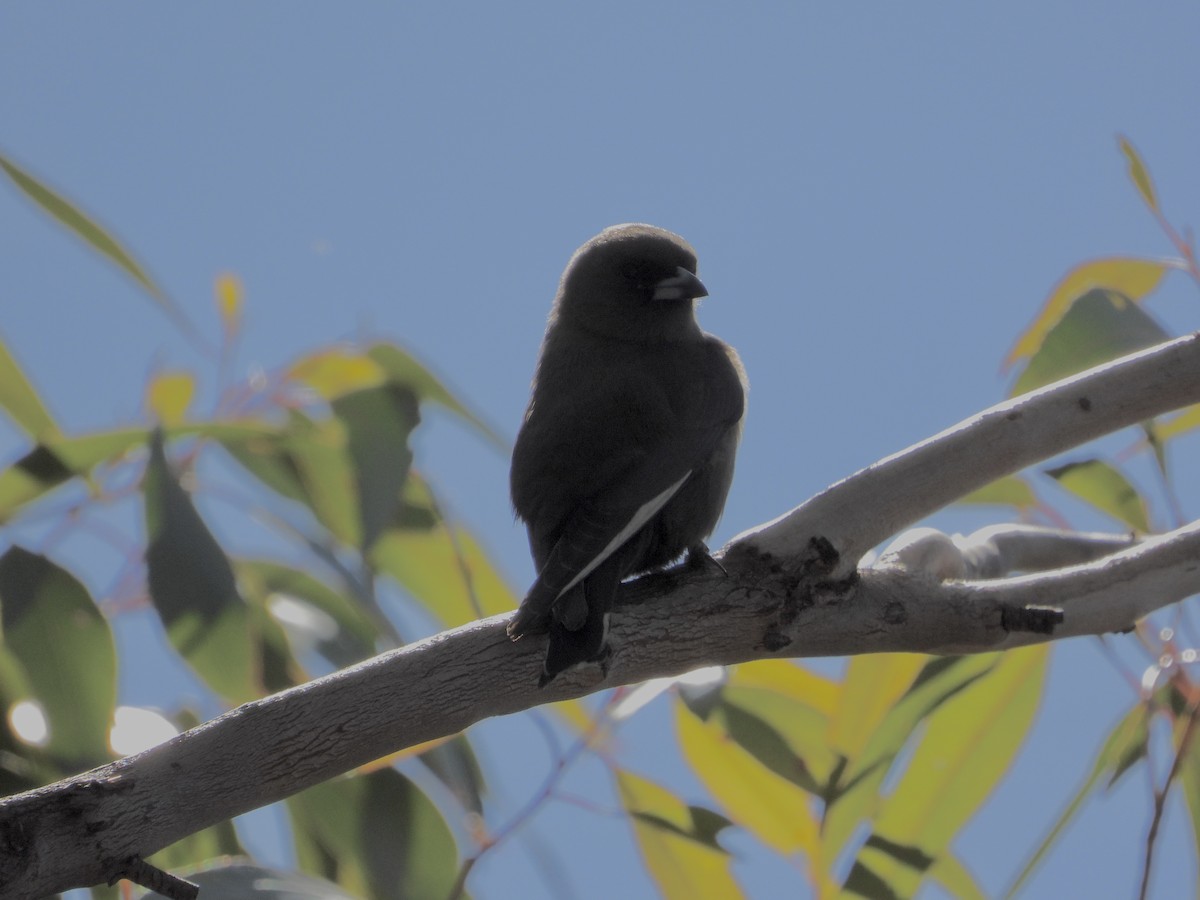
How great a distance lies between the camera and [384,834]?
7.79 ft

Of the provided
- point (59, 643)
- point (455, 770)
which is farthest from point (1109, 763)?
point (59, 643)

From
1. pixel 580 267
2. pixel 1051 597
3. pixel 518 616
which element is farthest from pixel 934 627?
pixel 580 267

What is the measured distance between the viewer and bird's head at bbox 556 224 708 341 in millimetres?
2799

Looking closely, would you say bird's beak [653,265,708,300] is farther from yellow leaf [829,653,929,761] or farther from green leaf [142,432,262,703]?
green leaf [142,432,262,703]

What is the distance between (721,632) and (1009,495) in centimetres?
112

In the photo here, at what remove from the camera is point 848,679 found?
2.46m

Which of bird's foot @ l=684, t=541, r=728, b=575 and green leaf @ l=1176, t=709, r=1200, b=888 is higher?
bird's foot @ l=684, t=541, r=728, b=575

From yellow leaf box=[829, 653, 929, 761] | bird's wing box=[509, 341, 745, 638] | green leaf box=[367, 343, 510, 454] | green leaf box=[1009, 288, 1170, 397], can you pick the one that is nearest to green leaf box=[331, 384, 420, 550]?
green leaf box=[367, 343, 510, 454]

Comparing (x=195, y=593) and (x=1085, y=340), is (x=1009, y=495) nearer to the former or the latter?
(x=1085, y=340)

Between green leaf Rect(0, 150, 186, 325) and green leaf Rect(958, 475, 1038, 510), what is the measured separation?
1727 mm

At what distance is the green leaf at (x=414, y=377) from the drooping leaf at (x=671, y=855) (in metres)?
0.82

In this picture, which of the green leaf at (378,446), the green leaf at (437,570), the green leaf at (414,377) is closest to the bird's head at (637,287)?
the green leaf at (414,377)

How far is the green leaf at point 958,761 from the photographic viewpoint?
2.38 meters

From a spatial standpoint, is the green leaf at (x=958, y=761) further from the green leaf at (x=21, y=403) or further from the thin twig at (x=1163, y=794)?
the green leaf at (x=21, y=403)
